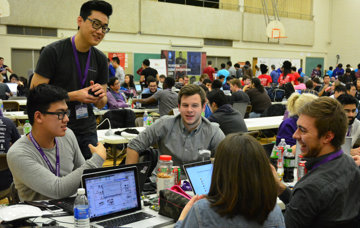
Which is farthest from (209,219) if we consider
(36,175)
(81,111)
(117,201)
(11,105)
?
(11,105)

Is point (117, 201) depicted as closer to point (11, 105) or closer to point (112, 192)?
point (112, 192)

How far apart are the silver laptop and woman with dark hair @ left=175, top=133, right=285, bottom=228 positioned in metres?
0.71

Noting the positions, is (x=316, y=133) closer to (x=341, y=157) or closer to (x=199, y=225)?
(x=341, y=157)

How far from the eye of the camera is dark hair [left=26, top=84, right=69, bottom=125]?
2.49m

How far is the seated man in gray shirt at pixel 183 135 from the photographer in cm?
330

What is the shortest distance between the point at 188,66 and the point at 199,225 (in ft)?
50.4

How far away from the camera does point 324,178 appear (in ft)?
6.51

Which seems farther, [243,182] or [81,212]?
[81,212]

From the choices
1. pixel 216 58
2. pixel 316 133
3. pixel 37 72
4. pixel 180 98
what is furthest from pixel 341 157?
pixel 216 58

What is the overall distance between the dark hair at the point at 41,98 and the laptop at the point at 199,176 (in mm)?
929

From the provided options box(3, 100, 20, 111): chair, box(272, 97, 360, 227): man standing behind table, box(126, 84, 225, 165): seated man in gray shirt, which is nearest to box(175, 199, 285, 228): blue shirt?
box(272, 97, 360, 227): man standing behind table

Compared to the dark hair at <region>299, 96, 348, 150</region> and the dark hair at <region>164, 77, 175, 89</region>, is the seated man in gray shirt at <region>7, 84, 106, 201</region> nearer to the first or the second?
the dark hair at <region>299, 96, 348, 150</region>

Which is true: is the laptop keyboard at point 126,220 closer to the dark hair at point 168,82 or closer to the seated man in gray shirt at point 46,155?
the seated man in gray shirt at point 46,155

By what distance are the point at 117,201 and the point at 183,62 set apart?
1445 centimetres
